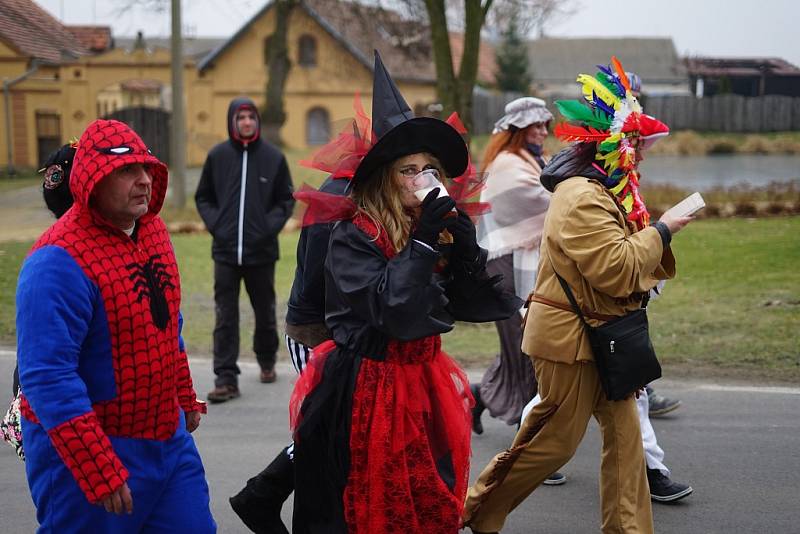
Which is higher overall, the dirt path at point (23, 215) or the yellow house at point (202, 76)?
the yellow house at point (202, 76)

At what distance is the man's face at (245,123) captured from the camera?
23.1 feet

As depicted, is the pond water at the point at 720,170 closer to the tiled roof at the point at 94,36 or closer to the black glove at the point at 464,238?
the black glove at the point at 464,238

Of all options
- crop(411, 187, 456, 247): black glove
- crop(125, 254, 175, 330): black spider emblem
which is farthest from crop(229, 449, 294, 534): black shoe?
crop(411, 187, 456, 247): black glove

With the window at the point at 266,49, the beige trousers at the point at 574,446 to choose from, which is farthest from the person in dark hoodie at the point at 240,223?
the window at the point at 266,49

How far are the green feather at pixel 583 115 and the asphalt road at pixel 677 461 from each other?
1967mm

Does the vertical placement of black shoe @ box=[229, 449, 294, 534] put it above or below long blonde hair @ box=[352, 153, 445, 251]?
below

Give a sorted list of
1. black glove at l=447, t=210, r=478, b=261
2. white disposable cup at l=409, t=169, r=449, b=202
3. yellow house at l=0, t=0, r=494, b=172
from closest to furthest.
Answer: white disposable cup at l=409, t=169, r=449, b=202
black glove at l=447, t=210, r=478, b=261
yellow house at l=0, t=0, r=494, b=172

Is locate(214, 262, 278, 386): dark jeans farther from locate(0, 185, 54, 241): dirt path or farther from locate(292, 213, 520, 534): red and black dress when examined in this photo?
locate(0, 185, 54, 241): dirt path

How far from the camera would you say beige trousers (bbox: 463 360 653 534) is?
396 cm

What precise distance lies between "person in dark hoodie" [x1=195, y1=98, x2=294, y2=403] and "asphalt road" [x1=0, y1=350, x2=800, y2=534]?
1.40 feet

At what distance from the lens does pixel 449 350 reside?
817cm

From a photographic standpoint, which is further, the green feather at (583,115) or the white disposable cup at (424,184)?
the green feather at (583,115)

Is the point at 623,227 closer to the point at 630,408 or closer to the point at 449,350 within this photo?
the point at 630,408

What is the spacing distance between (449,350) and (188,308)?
10.9ft
